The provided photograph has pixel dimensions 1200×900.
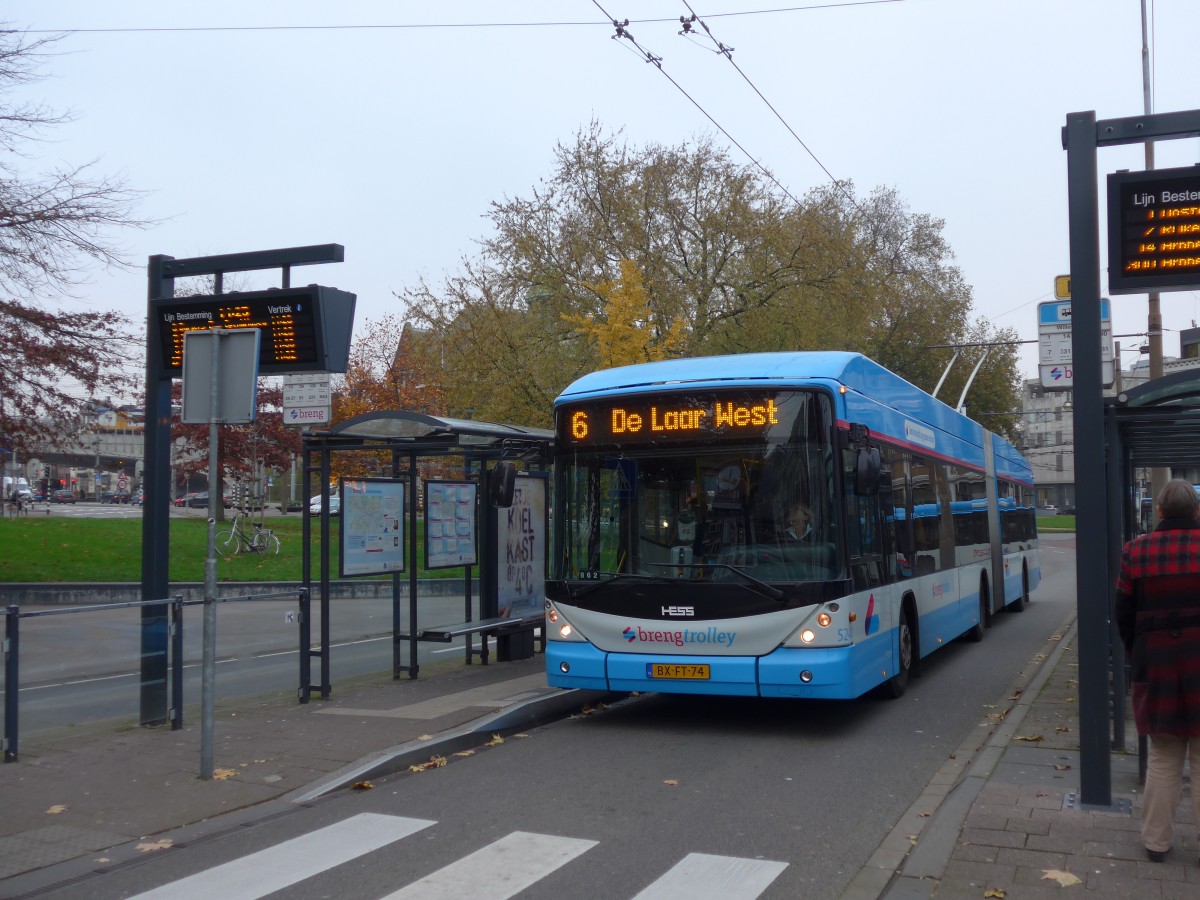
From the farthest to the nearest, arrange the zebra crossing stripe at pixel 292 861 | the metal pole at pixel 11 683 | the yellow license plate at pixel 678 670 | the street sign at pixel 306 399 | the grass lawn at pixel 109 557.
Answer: the grass lawn at pixel 109 557 < the street sign at pixel 306 399 < the yellow license plate at pixel 678 670 < the metal pole at pixel 11 683 < the zebra crossing stripe at pixel 292 861

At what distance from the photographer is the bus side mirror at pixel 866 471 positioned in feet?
30.4

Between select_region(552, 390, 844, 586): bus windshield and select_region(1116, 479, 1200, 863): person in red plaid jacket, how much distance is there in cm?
351

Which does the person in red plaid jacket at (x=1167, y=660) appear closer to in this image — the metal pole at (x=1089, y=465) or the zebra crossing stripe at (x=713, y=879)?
the metal pole at (x=1089, y=465)

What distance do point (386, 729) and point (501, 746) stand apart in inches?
38.2

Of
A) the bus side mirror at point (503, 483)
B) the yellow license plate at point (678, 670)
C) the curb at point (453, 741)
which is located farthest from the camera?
the bus side mirror at point (503, 483)

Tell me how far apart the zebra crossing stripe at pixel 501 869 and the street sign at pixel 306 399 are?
29.1 ft

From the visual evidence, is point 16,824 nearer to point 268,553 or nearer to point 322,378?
point 322,378

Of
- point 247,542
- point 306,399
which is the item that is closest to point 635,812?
point 306,399

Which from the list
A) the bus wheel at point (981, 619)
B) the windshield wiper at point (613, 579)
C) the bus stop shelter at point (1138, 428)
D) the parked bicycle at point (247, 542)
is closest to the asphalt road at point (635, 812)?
the windshield wiper at point (613, 579)

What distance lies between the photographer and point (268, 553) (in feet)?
101

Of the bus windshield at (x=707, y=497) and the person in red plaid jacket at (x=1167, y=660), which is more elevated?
the bus windshield at (x=707, y=497)

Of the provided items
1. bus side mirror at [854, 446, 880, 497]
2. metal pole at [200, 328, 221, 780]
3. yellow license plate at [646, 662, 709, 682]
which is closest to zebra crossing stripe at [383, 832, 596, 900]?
metal pole at [200, 328, 221, 780]

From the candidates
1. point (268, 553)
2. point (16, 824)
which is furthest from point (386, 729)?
point (268, 553)

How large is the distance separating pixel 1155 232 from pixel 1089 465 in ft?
5.12
